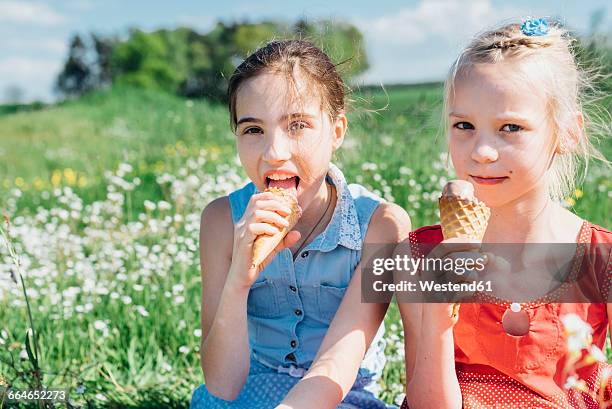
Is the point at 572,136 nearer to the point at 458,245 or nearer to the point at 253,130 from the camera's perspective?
the point at 458,245

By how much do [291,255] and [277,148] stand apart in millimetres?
362

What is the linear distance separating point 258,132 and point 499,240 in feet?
2.40

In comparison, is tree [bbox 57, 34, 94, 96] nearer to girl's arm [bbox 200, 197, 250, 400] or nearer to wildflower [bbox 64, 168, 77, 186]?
wildflower [bbox 64, 168, 77, 186]

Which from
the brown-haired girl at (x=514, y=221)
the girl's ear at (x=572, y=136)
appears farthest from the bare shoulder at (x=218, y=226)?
the girl's ear at (x=572, y=136)

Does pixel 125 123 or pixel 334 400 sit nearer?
pixel 334 400

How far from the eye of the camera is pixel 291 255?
89.7 inches

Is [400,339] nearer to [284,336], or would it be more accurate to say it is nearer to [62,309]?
[284,336]

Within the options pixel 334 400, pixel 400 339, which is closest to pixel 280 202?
pixel 334 400

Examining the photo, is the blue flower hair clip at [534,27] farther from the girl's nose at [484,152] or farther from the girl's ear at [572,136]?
the girl's nose at [484,152]

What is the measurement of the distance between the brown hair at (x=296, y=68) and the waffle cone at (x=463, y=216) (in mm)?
663

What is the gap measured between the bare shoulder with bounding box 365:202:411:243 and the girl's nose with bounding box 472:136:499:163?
0.40m

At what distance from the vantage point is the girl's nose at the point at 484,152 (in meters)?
1.90

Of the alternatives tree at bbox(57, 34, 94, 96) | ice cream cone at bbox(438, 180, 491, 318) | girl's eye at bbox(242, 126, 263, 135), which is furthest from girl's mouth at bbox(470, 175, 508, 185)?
tree at bbox(57, 34, 94, 96)

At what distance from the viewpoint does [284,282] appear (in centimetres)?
231
